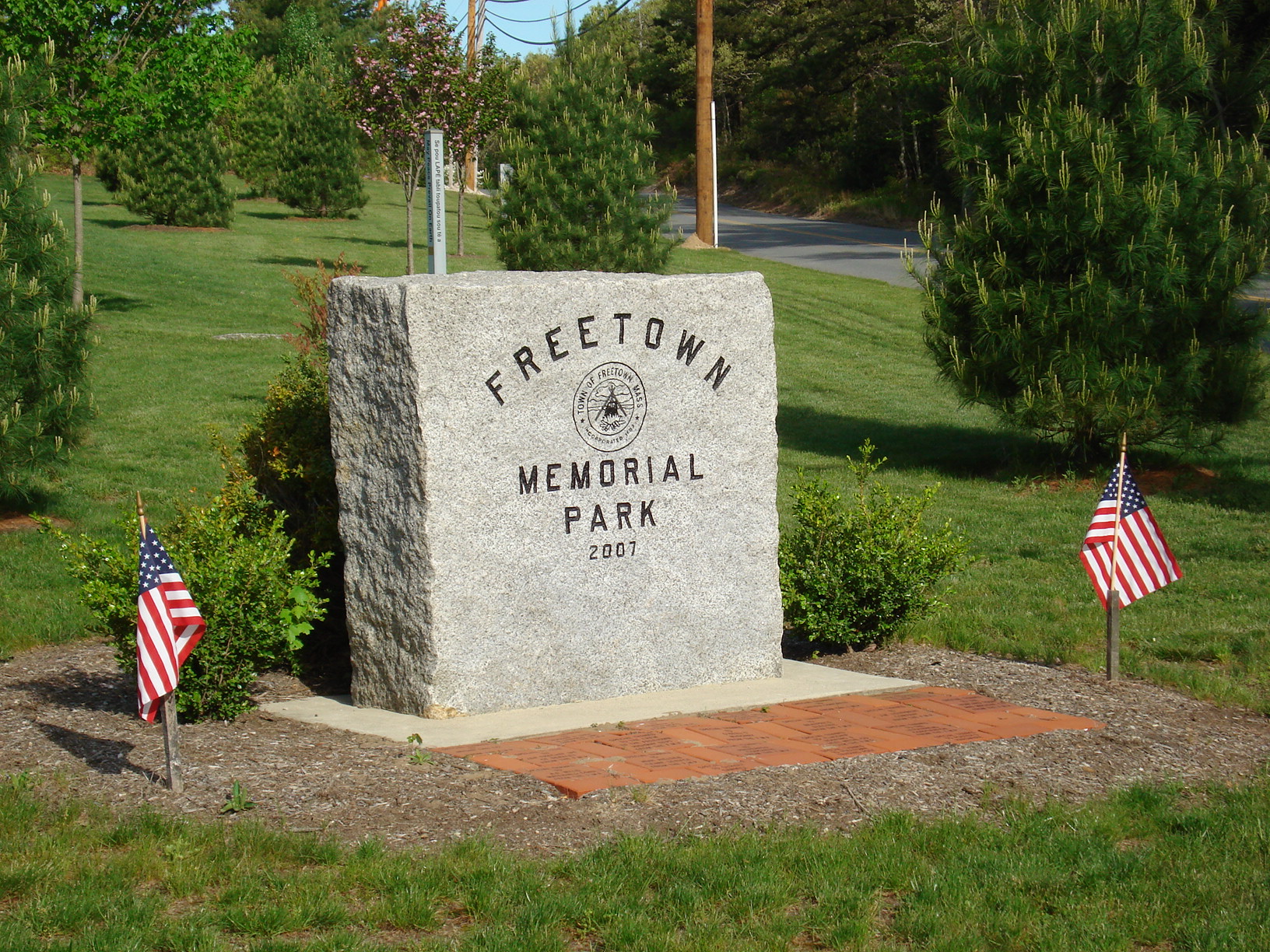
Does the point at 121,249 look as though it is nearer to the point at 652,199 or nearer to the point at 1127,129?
the point at 652,199

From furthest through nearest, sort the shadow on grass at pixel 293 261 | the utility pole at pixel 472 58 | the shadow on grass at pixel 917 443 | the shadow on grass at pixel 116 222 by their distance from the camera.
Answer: the shadow on grass at pixel 116 222 → the shadow on grass at pixel 293 261 → the utility pole at pixel 472 58 → the shadow on grass at pixel 917 443

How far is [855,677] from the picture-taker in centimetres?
657

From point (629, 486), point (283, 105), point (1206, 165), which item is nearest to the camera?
point (629, 486)

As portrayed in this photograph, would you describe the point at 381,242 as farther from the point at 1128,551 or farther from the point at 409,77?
the point at 1128,551

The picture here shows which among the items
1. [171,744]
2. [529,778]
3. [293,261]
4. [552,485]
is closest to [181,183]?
[293,261]

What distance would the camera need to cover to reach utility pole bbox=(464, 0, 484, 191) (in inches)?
907

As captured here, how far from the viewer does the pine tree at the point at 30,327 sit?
8.83 meters

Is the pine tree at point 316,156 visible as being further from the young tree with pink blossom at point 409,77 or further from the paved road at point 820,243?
the young tree with pink blossom at point 409,77

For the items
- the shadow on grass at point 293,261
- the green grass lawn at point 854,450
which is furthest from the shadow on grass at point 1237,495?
the shadow on grass at point 293,261

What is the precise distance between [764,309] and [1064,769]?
263cm

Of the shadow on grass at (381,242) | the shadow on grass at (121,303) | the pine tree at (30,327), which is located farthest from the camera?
the shadow on grass at (381,242)

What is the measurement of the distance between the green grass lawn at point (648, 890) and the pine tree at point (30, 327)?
515cm

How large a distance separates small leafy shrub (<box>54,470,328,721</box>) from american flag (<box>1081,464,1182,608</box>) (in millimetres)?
3682

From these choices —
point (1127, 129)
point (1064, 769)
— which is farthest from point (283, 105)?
point (1064, 769)
